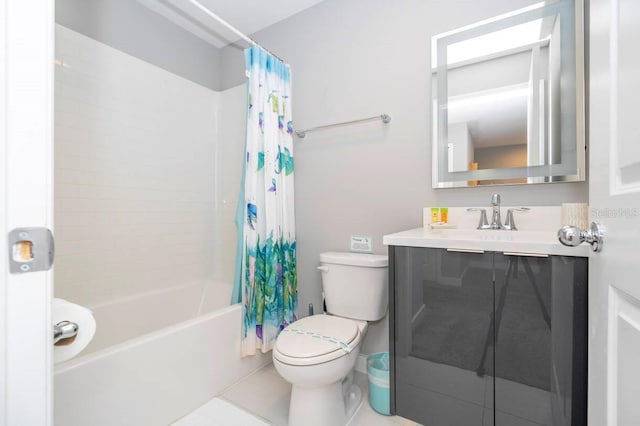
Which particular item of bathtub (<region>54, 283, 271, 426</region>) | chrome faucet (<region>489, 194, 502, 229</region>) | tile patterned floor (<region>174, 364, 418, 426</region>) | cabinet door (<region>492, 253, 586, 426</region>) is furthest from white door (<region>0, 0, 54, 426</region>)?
chrome faucet (<region>489, 194, 502, 229</region>)

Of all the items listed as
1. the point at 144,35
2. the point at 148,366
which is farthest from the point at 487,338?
the point at 144,35

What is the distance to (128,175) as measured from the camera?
1.98 meters

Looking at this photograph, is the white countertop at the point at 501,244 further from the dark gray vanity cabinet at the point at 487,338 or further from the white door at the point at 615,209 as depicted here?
the white door at the point at 615,209

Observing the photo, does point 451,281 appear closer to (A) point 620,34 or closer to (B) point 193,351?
(A) point 620,34

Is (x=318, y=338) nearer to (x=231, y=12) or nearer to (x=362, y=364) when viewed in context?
(x=362, y=364)

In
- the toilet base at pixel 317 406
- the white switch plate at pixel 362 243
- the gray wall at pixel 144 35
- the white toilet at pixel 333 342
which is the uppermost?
the gray wall at pixel 144 35

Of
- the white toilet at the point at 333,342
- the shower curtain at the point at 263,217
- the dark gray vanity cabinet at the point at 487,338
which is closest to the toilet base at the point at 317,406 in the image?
the white toilet at the point at 333,342

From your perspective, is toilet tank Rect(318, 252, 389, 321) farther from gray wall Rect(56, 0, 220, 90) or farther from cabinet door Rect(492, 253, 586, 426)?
gray wall Rect(56, 0, 220, 90)

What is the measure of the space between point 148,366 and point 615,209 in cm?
170

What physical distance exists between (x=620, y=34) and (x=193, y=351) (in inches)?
74.1

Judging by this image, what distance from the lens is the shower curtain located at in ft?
5.67

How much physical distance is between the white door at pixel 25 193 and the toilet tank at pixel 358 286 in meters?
1.29

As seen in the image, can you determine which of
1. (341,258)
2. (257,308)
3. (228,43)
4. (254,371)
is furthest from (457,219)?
(228,43)

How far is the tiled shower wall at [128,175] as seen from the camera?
1687 millimetres
